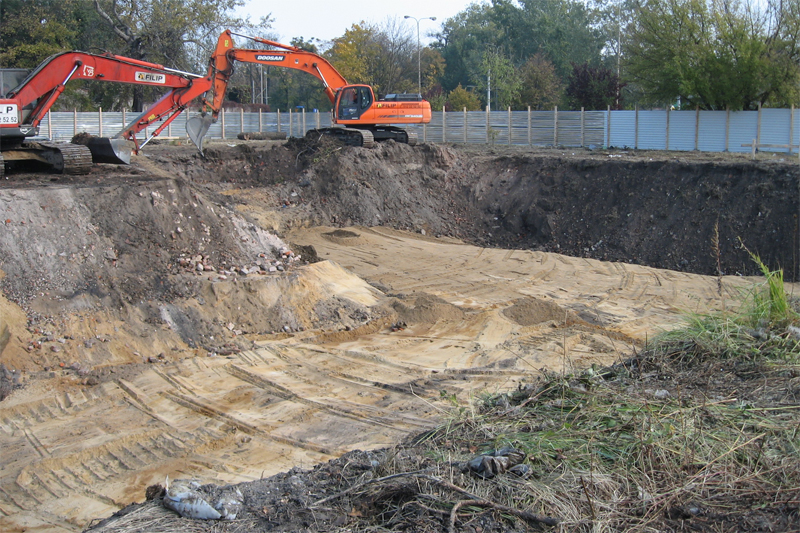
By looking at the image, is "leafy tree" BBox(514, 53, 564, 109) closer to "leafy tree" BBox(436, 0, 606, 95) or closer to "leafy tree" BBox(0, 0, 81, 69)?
"leafy tree" BBox(436, 0, 606, 95)

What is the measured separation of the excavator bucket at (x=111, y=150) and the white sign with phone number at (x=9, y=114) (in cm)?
201

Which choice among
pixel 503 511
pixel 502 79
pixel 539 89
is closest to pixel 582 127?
pixel 539 89

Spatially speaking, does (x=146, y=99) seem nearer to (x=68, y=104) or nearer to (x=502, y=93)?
(x=68, y=104)

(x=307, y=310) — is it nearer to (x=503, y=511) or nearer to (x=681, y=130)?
(x=503, y=511)

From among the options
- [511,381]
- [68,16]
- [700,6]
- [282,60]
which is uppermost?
[68,16]

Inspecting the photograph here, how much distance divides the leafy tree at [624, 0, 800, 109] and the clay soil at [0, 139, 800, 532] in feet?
17.4

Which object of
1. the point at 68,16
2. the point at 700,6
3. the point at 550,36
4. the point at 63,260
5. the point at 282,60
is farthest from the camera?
the point at 550,36

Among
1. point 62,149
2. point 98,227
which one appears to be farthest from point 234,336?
point 62,149

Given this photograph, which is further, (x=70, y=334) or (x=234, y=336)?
(x=234, y=336)

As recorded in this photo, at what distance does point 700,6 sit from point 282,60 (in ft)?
45.6

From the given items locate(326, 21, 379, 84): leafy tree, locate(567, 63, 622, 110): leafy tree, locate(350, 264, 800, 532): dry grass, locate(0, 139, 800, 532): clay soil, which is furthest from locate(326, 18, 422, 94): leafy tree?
locate(350, 264, 800, 532): dry grass

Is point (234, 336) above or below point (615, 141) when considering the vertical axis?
below

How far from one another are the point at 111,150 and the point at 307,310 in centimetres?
657

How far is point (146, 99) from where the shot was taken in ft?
135
